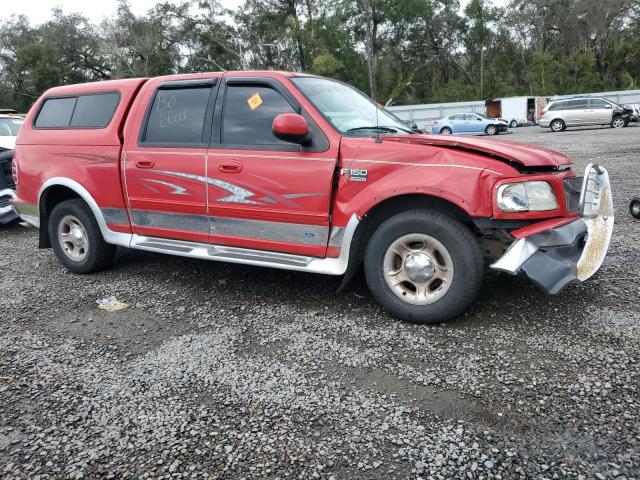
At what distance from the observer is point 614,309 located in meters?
3.60

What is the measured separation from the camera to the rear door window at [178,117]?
426cm

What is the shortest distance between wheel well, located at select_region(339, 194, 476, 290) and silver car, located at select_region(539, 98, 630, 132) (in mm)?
25783

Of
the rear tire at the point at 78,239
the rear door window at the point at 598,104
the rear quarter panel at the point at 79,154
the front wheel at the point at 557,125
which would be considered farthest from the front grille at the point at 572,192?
the rear door window at the point at 598,104

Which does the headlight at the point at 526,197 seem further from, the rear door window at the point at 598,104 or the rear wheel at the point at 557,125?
the rear door window at the point at 598,104

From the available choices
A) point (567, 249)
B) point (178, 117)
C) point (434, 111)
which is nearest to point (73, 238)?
point (178, 117)

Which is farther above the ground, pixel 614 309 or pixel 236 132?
pixel 236 132

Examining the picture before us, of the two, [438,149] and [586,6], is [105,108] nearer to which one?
[438,149]

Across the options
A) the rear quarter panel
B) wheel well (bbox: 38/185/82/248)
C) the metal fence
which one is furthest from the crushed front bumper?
the metal fence

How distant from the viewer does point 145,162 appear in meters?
4.40

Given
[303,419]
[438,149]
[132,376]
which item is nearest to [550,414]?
[303,419]

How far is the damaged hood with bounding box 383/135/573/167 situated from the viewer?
3314 mm

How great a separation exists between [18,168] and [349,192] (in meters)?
3.78

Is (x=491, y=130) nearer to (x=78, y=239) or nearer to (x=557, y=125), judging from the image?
(x=557, y=125)

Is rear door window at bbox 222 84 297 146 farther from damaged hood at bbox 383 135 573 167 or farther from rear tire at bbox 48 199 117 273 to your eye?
rear tire at bbox 48 199 117 273
